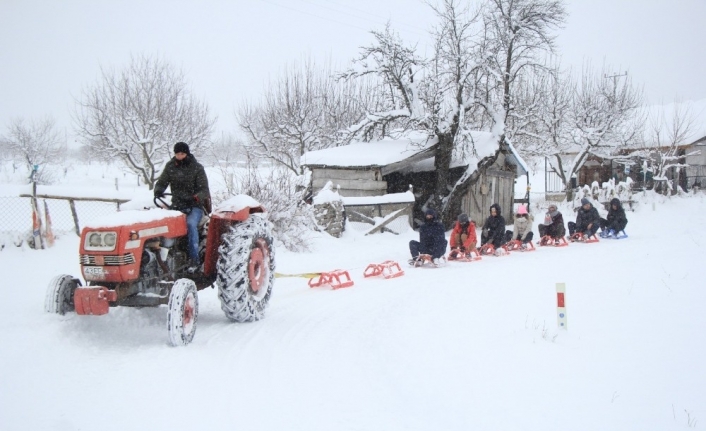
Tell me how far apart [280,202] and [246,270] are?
667cm

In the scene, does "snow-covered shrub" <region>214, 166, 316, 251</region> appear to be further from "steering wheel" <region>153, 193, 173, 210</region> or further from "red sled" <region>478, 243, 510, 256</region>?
"steering wheel" <region>153, 193, 173, 210</region>

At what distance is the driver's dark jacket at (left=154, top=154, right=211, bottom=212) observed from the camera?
550 cm

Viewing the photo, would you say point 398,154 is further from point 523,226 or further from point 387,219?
point 523,226

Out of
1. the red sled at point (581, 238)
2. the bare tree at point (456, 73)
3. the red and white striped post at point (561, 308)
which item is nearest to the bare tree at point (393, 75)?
the bare tree at point (456, 73)

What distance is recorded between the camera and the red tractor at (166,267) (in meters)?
4.48

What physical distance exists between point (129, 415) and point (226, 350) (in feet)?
4.60

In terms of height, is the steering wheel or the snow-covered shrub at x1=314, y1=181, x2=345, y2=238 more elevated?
the steering wheel

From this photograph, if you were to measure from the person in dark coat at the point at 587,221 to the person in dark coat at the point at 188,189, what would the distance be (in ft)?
45.7

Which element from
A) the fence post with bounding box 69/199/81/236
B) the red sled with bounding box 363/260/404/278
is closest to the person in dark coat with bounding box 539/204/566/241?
the red sled with bounding box 363/260/404/278

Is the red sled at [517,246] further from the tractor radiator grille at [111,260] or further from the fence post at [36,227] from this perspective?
the tractor radiator grille at [111,260]

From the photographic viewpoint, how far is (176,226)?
201 inches

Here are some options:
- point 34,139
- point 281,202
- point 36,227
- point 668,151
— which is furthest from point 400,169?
point 34,139

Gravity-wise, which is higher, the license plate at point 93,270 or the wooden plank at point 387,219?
the license plate at point 93,270

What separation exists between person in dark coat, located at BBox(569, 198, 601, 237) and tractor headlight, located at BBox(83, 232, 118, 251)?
1511 cm
